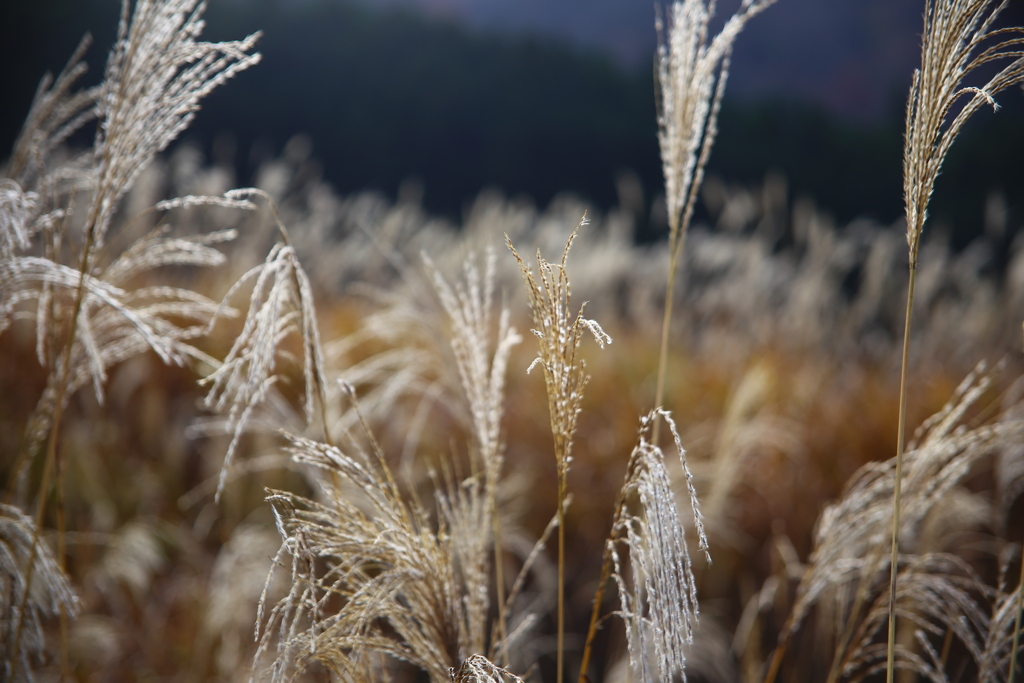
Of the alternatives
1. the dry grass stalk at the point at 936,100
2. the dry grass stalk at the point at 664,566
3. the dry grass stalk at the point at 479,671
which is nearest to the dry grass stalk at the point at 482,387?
the dry grass stalk at the point at 479,671

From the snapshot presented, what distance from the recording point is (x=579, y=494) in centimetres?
346

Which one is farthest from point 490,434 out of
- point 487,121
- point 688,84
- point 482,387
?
point 487,121

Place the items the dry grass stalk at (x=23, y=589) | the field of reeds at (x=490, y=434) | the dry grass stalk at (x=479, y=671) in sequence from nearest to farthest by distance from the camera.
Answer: the dry grass stalk at (x=479, y=671) → the field of reeds at (x=490, y=434) → the dry grass stalk at (x=23, y=589)

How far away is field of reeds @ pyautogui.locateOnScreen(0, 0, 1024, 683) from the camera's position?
0.88 meters

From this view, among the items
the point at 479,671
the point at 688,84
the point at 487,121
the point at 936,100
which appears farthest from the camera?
the point at 487,121

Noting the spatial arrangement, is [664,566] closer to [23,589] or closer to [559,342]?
[559,342]

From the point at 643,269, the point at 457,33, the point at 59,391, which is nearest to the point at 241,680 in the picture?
the point at 59,391

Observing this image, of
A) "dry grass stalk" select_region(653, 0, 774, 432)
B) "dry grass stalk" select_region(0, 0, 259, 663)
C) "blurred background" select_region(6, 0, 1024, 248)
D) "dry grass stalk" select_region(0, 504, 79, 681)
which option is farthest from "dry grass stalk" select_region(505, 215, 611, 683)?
"blurred background" select_region(6, 0, 1024, 248)

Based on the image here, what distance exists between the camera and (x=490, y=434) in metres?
1.03

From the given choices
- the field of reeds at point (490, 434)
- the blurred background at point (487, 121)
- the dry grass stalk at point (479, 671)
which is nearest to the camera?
the dry grass stalk at point (479, 671)

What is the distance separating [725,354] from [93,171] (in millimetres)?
5012

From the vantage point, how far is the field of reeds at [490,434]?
0.88 metres

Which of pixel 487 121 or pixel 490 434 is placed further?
pixel 487 121

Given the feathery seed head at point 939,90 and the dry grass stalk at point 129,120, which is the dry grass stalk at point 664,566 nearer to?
the feathery seed head at point 939,90
